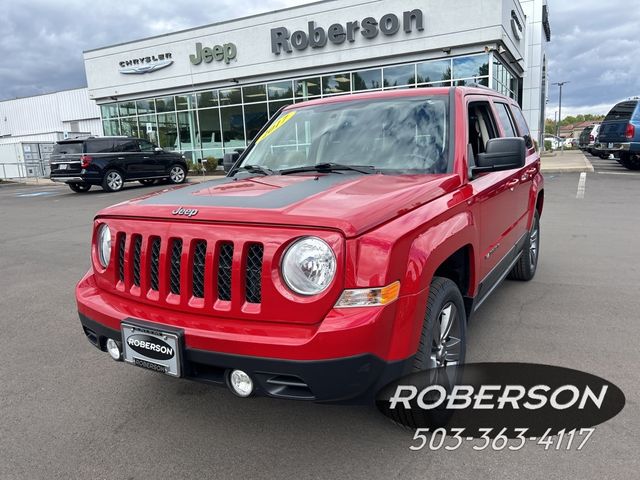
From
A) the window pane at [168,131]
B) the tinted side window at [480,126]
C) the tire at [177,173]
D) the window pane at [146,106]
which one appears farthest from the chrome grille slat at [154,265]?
the window pane at [146,106]

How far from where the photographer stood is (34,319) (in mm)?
4629

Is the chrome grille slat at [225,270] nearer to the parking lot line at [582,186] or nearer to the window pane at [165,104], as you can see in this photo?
the parking lot line at [582,186]

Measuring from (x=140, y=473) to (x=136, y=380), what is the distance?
40.1 inches

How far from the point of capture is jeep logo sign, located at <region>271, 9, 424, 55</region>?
68.1 ft

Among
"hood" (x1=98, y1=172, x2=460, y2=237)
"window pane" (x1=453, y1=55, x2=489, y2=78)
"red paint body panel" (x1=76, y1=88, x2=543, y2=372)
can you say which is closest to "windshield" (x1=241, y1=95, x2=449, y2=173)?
"hood" (x1=98, y1=172, x2=460, y2=237)

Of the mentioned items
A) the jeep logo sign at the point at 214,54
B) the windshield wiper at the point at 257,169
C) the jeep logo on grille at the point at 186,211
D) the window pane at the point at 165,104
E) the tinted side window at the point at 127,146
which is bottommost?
the jeep logo on grille at the point at 186,211

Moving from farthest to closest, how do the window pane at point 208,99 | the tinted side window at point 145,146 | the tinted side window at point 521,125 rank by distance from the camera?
the window pane at point 208,99 → the tinted side window at point 145,146 → the tinted side window at point 521,125

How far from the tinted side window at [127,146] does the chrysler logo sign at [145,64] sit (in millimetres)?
10219

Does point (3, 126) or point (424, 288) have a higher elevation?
point (3, 126)

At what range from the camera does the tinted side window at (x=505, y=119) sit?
4.24m

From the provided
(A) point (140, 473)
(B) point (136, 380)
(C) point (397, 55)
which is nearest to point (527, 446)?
(A) point (140, 473)

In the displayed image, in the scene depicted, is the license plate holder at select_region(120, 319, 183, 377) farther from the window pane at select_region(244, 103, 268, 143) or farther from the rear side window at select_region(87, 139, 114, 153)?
the window pane at select_region(244, 103, 268, 143)

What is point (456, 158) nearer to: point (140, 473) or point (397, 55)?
point (140, 473)

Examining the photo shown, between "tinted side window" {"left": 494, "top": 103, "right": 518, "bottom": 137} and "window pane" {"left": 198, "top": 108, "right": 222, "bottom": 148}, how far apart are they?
2342 centimetres
